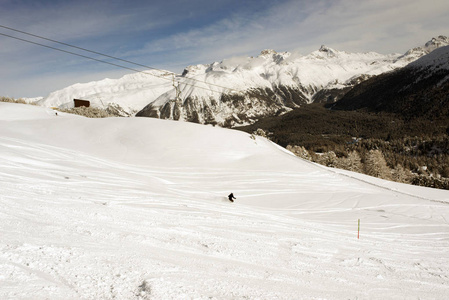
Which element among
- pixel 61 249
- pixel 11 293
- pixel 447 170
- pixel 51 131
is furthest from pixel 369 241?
pixel 447 170

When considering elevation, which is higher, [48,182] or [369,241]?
[48,182]

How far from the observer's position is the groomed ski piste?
5.09 m

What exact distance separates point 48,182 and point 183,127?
55.6 feet

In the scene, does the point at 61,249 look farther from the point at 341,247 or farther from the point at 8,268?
the point at 341,247

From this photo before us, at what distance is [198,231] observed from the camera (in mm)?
8734

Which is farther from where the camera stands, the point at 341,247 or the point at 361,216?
the point at 361,216

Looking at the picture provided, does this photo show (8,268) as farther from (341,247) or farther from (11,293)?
(341,247)

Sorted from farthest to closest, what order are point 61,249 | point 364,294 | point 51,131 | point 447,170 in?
point 447,170 < point 51,131 < point 364,294 < point 61,249

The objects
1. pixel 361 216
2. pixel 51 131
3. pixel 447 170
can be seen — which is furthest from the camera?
pixel 447 170

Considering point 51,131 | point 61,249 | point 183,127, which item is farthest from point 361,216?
point 51,131

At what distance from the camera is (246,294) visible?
510 centimetres

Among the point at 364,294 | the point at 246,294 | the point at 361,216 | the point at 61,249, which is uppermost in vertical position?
the point at 61,249

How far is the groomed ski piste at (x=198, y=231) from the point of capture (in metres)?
5.09

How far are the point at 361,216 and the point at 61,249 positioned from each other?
1483 cm
